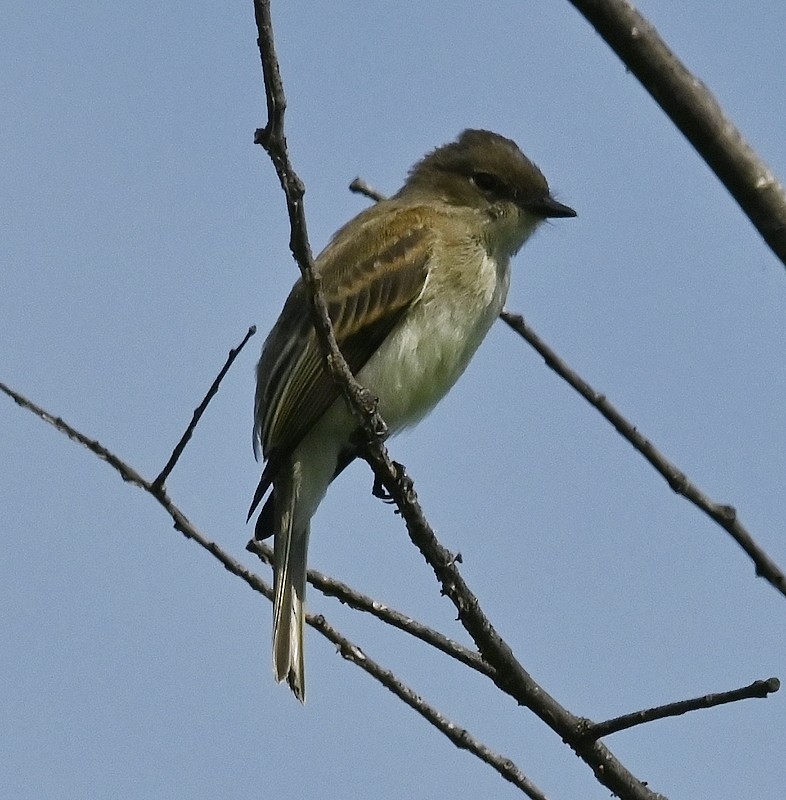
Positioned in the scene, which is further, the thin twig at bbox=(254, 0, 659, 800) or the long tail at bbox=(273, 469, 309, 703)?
the long tail at bbox=(273, 469, 309, 703)

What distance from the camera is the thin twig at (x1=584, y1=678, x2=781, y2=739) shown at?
2.99 metres

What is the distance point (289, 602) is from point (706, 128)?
9.95 feet

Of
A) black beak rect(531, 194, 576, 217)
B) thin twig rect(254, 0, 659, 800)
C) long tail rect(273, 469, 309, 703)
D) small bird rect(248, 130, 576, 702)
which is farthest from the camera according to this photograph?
black beak rect(531, 194, 576, 217)

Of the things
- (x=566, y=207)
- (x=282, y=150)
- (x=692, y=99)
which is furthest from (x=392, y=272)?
(x=692, y=99)

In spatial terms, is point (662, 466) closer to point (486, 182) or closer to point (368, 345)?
point (368, 345)

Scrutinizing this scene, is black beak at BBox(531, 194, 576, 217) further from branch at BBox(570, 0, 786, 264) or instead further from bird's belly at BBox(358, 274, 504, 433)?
branch at BBox(570, 0, 786, 264)

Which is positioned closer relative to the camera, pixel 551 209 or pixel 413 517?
pixel 413 517

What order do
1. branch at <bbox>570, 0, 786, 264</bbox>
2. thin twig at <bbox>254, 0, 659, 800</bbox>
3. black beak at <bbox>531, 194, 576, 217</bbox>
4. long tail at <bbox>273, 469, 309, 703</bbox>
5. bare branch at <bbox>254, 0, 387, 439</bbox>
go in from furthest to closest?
black beak at <bbox>531, 194, 576, 217</bbox>, long tail at <bbox>273, 469, 309, 703</bbox>, thin twig at <bbox>254, 0, 659, 800</bbox>, bare branch at <bbox>254, 0, 387, 439</bbox>, branch at <bbox>570, 0, 786, 264</bbox>

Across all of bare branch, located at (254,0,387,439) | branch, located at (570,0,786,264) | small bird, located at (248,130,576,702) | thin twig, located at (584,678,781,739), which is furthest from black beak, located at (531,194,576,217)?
branch, located at (570,0,786,264)

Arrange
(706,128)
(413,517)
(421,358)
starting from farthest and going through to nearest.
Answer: (421,358), (413,517), (706,128)

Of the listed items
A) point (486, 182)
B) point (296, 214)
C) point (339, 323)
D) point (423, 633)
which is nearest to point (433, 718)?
point (423, 633)

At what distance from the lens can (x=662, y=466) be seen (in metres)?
3.16

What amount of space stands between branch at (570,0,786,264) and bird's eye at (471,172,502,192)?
407 cm

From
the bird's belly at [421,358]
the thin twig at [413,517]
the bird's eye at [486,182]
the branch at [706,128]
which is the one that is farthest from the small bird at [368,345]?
the branch at [706,128]
